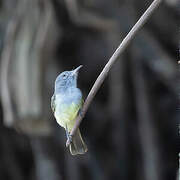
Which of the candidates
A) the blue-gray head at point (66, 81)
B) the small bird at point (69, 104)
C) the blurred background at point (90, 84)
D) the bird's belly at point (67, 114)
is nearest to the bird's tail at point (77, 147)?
the small bird at point (69, 104)

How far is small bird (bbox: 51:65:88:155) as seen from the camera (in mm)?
3467

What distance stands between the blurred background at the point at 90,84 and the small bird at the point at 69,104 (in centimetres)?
81

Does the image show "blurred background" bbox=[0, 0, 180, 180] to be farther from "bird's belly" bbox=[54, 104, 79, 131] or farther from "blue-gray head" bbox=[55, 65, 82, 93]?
"bird's belly" bbox=[54, 104, 79, 131]

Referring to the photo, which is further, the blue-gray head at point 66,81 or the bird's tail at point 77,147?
the blue-gray head at point 66,81

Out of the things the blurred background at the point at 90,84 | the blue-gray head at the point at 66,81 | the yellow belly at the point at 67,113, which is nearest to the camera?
the yellow belly at the point at 67,113

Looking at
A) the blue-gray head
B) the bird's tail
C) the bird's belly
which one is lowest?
the bird's tail

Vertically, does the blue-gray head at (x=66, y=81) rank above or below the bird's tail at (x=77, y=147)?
above

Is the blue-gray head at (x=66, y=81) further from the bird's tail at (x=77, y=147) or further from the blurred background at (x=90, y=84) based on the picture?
the blurred background at (x=90, y=84)

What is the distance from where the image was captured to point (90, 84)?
607 cm

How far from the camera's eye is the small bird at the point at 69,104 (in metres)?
3.47

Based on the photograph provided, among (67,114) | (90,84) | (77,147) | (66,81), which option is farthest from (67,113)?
(90,84)

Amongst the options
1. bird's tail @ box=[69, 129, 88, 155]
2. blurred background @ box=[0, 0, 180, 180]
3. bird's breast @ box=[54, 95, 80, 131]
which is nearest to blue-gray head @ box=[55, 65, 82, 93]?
bird's breast @ box=[54, 95, 80, 131]

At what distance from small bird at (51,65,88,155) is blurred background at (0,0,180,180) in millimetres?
813

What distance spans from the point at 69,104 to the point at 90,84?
2574 millimetres
